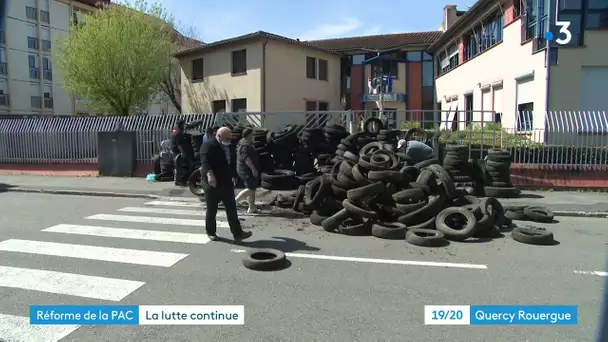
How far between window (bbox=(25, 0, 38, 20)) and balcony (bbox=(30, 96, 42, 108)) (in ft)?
26.7

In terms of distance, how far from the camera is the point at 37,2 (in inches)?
1683

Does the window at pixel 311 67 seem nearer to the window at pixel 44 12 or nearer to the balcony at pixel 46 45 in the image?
the balcony at pixel 46 45

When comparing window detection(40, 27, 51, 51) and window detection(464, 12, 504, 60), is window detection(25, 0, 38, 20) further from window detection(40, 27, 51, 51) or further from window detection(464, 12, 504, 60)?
window detection(464, 12, 504, 60)

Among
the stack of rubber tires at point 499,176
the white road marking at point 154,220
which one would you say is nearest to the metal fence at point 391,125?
the stack of rubber tires at point 499,176

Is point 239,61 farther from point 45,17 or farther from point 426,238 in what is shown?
point 45,17

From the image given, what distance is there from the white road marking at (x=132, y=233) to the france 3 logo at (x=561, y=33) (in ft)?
46.0

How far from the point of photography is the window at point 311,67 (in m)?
29.2

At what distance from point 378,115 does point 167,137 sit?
26.6 ft

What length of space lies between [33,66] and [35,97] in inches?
128

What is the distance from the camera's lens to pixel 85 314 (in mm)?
4133

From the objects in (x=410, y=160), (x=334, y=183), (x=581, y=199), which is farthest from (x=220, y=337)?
(x=581, y=199)

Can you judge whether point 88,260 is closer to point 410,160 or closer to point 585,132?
point 410,160

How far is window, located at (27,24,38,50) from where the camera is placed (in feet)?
138

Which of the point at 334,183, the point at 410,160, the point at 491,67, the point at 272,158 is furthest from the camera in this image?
the point at 491,67
